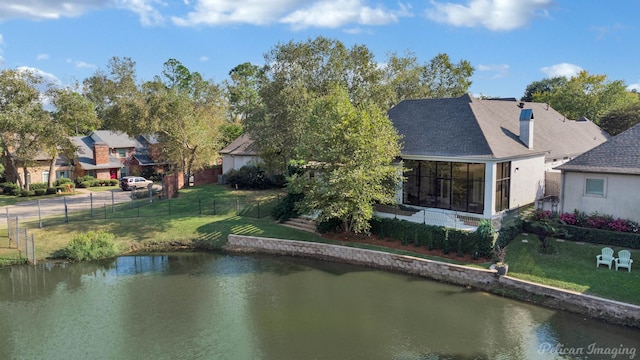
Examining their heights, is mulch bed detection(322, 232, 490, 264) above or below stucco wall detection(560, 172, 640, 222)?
below

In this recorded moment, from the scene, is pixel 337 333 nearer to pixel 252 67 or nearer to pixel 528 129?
pixel 528 129

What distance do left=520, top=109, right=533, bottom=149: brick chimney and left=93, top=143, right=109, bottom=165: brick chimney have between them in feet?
124

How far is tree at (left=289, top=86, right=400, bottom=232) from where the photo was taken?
20.9m

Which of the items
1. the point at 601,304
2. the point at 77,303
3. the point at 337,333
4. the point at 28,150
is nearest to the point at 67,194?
the point at 28,150

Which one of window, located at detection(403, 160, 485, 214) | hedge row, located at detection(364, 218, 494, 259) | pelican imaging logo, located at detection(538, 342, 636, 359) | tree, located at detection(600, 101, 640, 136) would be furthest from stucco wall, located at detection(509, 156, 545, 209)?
tree, located at detection(600, 101, 640, 136)

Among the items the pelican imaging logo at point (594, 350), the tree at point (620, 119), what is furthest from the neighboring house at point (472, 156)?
the tree at point (620, 119)

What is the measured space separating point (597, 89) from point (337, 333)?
46.6 m

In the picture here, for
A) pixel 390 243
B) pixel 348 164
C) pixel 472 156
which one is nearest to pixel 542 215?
pixel 472 156

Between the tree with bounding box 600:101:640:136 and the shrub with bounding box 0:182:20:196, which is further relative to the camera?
the tree with bounding box 600:101:640:136

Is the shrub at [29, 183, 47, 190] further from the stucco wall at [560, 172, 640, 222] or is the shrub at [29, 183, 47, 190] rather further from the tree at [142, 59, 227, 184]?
the stucco wall at [560, 172, 640, 222]

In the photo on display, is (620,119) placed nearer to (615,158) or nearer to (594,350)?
(615,158)

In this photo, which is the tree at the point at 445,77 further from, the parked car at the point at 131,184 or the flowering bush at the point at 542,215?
the parked car at the point at 131,184

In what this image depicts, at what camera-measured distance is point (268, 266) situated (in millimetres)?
20656

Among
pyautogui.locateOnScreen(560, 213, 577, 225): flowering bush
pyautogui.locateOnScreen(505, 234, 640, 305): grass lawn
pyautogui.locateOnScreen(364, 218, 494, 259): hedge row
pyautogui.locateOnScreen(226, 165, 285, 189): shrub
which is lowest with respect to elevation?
pyautogui.locateOnScreen(505, 234, 640, 305): grass lawn
